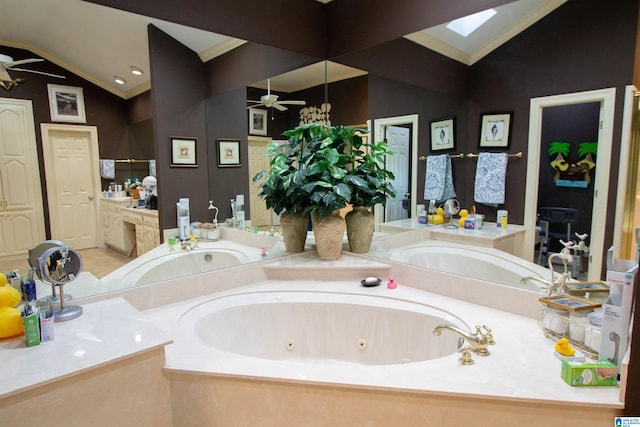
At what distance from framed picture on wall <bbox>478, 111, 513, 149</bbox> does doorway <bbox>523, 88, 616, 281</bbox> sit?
0.35 ft

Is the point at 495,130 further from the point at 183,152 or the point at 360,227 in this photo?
the point at 183,152

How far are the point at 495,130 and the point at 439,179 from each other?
1.32 ft

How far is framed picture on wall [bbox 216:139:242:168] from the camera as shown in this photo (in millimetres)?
2152

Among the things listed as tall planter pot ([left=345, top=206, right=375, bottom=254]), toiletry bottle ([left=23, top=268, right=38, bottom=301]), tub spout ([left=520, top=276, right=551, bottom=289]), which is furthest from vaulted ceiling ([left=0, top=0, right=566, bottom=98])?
tub spout ([left=520, top=276, right=551, bottom=289])

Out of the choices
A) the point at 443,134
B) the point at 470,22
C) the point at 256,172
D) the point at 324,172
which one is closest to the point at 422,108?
the point at 443,134

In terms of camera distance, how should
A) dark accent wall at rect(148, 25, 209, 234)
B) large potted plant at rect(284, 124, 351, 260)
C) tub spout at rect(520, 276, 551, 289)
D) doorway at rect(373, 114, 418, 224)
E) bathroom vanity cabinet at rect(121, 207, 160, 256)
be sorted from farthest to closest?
1. doorway at rect(373, 114, 418, 224)
2. large potted plant at rect(284, 124, 351, 260)
3. dark accent wall at rect(148, 25, 209, 234)
4. bathroom vanity cabinet at rect(121, 207, 160, 256)
5. tub spout at rect(520, 276, 551, 289)

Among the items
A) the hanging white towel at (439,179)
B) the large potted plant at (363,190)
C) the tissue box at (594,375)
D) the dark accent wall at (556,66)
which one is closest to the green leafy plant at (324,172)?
the large potted plant at (363,190)

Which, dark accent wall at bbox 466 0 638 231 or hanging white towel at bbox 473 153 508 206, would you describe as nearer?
dark accent wall at bbox 466 0 638 231

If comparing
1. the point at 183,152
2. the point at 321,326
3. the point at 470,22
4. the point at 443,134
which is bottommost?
the point at 321,326

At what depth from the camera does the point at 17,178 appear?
4.62ft

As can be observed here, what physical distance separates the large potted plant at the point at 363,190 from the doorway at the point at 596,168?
2.65ft

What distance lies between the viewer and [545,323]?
4.59 ft

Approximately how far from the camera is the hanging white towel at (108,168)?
1.56m

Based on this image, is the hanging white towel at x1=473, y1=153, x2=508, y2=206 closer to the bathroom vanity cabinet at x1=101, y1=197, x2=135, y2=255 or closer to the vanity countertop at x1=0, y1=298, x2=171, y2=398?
the vanity countertop at x1=0, y1=298, x2=171, y2=398
